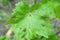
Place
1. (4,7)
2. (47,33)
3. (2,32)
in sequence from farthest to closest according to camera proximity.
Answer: (4,7) < (2,32) < (47,33)

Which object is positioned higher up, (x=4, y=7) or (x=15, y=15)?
(x=4, y=7)

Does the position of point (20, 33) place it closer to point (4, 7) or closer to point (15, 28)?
point (15, 28)

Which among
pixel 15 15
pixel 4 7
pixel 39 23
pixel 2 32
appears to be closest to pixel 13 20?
pixel 15 15

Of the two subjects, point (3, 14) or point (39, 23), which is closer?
point (39, 23)

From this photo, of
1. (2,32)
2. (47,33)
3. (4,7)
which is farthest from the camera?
(4,7)

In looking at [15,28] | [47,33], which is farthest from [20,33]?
[47,33]

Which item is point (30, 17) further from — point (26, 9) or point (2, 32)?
point (2, 32)

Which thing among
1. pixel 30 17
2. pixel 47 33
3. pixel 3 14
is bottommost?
pixel 47 33
